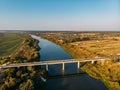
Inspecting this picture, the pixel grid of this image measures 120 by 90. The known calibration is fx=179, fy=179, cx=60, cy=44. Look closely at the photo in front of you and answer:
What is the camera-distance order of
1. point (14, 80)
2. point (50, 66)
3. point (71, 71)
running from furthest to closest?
point (50, 66) → point (71, 71) → point (14, 80)

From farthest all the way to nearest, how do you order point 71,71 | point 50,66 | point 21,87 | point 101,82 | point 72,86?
point 50,66 → point 71,71 → point 101,82 → point 72,86 → point 21,87

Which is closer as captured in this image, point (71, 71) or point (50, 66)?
point (71, 71)

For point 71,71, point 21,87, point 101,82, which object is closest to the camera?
point 21,87

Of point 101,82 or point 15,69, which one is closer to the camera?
point 101,82

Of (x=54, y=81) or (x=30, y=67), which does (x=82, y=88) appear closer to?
(x=54, y=81)

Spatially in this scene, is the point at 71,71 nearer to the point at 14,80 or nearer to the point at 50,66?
the point at 50,66

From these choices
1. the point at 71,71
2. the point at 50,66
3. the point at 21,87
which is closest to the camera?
the point at 21,87

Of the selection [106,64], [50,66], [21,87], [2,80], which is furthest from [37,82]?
[106,64]

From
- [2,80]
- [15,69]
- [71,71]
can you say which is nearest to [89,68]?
[71,71]
